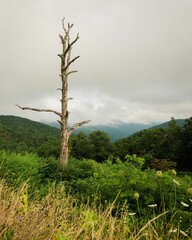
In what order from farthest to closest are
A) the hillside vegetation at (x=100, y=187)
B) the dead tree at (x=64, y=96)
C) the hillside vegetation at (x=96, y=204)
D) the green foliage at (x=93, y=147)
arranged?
the green foliage at (x=93, y=147)
the dead tree at (x=64, y=96)
the hillside vegetation at (x=100, y=187)
the hillside vegetation at (x=96, y=204)

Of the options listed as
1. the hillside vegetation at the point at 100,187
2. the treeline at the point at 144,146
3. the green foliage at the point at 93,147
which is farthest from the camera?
the green foliage at the point at 93,147

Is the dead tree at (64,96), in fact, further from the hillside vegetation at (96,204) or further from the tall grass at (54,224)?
the tall grass at (54,224)

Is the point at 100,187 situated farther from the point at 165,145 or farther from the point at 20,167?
the point at 165,145

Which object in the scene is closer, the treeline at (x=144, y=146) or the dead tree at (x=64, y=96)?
the dead tree at (x=64, y=96)

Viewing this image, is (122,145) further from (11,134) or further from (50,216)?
(50,216)

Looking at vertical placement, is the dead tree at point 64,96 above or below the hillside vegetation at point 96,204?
above

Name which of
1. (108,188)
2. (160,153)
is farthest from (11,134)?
(108,188)

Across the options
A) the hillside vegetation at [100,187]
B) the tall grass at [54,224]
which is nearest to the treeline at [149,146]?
the hillside vegetation at [100,187]

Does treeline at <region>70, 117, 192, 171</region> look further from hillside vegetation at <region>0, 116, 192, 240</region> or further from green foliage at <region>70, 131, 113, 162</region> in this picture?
hillside vegetation at <region>0, 116, 192, 240</region>

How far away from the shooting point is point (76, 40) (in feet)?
56.5

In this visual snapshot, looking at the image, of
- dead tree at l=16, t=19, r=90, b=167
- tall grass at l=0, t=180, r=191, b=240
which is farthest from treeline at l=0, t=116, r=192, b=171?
tall grass at l=0, t=180, r=191, b=240

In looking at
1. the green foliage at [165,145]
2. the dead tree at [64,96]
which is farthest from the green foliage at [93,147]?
the dead tree at [64,96]

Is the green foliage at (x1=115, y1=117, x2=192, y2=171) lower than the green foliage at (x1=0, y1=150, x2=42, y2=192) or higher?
higher

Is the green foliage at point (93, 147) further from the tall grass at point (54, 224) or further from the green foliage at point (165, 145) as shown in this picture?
the tall grass at point (54, 224)
